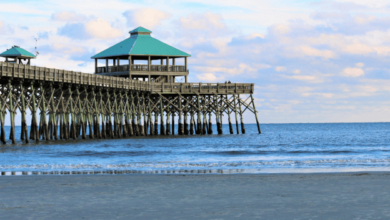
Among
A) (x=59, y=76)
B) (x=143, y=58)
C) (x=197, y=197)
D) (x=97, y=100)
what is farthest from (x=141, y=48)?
(x=197, y=197)

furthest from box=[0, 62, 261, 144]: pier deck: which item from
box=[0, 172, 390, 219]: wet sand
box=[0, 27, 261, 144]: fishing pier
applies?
box=[0, 172, 390, 219]: wet sand

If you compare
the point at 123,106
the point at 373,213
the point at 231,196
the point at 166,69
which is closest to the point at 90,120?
the point at 123,106

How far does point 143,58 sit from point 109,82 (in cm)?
1568

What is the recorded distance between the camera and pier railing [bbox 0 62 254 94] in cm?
3400

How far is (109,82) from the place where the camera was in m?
46.0

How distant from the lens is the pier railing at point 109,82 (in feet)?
112

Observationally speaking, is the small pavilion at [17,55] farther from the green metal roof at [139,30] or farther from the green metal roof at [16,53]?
the green metal roof at [139,30]

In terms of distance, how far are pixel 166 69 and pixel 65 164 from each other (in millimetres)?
36076

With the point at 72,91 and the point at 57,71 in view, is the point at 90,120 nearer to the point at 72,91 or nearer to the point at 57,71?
the point at 72,91

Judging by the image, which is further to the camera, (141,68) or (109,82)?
(141,68)

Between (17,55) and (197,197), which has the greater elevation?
(17,55)

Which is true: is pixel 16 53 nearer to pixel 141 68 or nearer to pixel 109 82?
pixel 109 82

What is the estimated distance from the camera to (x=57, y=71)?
1526 inches

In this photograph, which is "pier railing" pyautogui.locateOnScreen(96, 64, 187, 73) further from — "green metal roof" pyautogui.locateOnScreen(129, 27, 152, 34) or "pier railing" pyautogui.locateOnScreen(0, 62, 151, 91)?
"green metal roof" pyautogui.locateOnScreen(129, 27, 152, 34)
